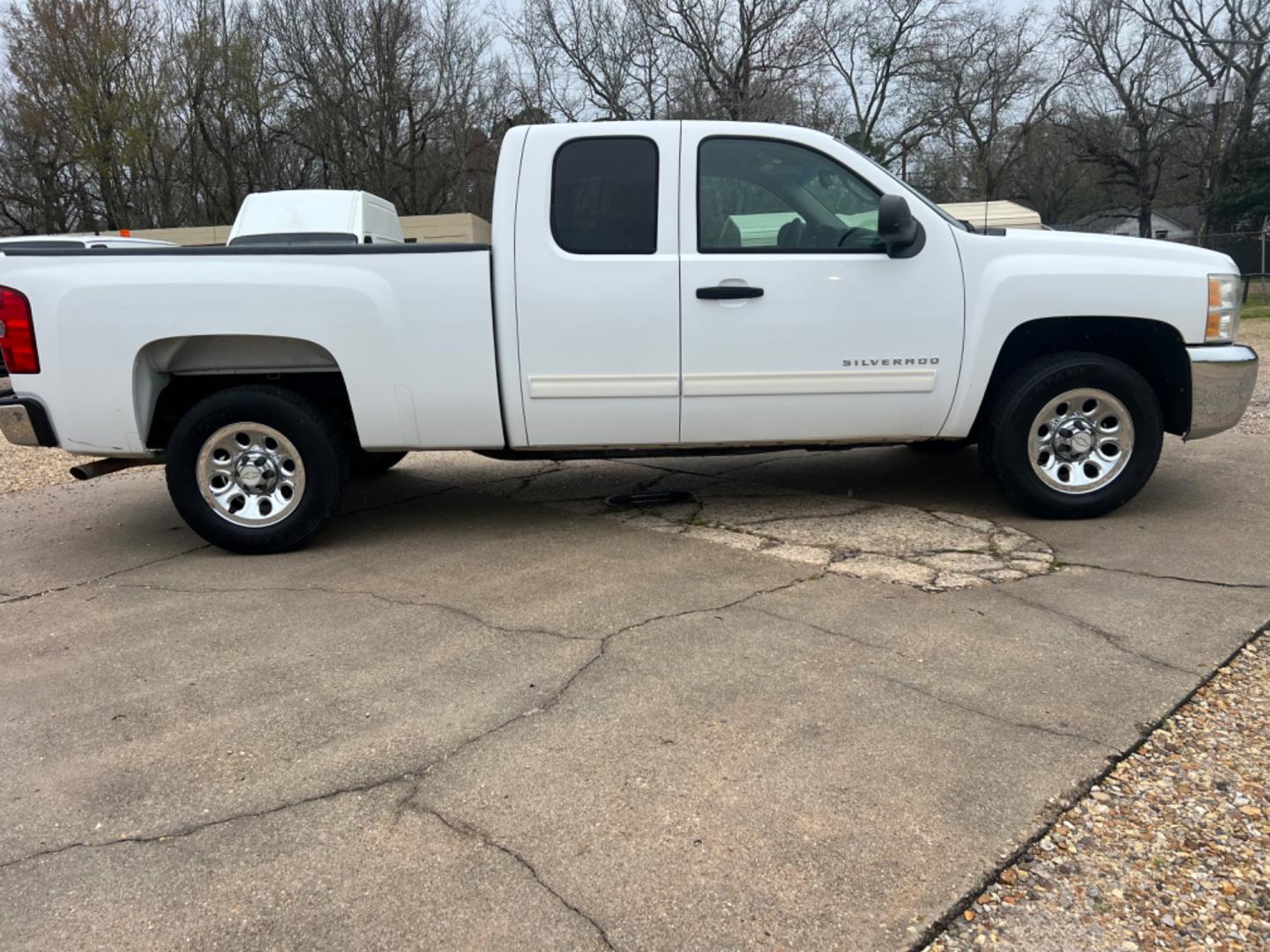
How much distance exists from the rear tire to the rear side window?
8.37 feet

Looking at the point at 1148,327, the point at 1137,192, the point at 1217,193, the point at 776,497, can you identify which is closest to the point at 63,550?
the point at 776,497

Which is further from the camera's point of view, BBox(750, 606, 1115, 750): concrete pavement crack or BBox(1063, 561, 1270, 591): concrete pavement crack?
BBox(1063, 561, 1270, 591): concrete pavement crack

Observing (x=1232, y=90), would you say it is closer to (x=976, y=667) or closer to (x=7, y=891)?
(x=976, y=667)

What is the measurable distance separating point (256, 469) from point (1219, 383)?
5018 millimetres

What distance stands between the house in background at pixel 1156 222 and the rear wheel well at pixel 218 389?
42052 millimetres

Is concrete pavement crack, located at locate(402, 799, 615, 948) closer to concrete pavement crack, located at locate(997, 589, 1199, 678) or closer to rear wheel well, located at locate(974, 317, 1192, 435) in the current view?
concrete pavement crack, located at locate(997, 589, 1199, 678)

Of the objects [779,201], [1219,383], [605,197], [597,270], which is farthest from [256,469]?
[1219,383]

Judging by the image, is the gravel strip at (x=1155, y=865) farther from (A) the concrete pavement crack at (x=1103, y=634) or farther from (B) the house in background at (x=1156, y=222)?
(B) the house in background at (x=1156, y=222)

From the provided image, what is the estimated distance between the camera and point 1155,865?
215 centimetres

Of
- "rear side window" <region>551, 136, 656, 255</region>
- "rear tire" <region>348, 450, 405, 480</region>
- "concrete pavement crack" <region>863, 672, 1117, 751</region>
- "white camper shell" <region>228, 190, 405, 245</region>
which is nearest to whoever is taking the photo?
"concrete pavement crack" <region>863, 672, 1117, 751</region>

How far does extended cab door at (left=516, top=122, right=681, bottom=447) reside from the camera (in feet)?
14.8

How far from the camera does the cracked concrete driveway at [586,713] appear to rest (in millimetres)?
2115

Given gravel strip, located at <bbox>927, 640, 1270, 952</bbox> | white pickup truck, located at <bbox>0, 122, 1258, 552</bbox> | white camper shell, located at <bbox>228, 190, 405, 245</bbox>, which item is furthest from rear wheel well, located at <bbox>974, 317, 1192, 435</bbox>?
white camper shell, located at <bbox>228, 190, 405, 245</bbox>

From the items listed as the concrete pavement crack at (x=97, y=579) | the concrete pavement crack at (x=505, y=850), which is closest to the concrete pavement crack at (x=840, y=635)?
the concrete pavement crack at (x=505, y=850)
